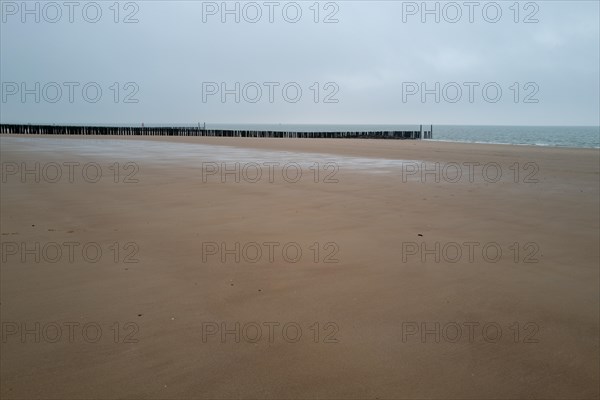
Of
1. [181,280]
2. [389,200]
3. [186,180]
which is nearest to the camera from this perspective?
[181,280]

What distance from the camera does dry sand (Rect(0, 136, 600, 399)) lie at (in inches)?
98.5

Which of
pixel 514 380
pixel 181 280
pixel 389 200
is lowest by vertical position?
pixel 514 380

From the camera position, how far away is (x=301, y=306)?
3.43 metres

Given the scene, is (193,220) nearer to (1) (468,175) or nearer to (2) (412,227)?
(2) (412,227)

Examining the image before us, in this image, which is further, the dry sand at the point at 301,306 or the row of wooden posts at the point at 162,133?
the row of wooden posts at the point at 162,133

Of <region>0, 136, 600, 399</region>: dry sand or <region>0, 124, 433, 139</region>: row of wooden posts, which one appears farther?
<region>0, 124, 433, 139</region>: row of wooden posts

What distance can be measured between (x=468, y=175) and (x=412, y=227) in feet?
24.2

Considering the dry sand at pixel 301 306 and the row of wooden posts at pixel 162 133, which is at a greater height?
the row of wooden posts at pixel 162 133

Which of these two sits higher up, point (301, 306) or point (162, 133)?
point (162, 133)

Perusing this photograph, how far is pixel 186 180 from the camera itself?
1055 centimetres

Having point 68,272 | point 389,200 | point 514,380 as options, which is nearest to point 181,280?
point 68,272

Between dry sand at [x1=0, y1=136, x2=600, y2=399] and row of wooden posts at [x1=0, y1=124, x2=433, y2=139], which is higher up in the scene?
row of wooden posts at [x1=0, y1=124, x2=433, y2=139]

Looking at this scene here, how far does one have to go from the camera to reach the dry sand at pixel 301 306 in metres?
2.50

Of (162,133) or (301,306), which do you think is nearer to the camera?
(301,306)
